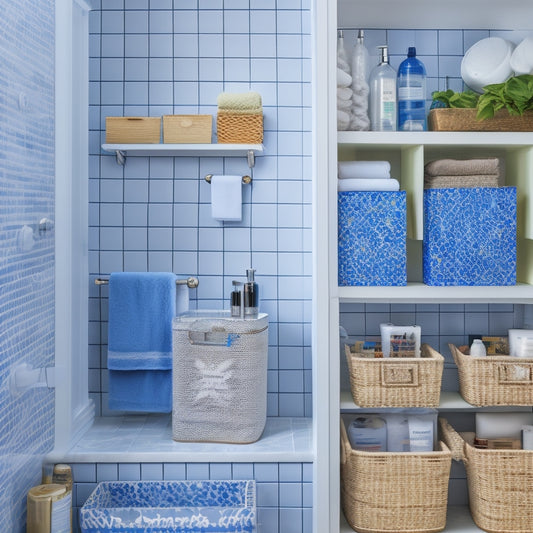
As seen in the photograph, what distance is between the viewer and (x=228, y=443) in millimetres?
2145

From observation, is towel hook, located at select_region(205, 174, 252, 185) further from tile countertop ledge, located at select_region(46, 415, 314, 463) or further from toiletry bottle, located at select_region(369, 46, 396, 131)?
tile countertop ledge, located at select_region(46, 415, 314, 463)

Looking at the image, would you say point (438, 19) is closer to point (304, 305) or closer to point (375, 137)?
point (375, 137)

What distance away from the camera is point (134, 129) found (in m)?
2.25

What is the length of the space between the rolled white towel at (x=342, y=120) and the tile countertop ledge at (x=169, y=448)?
Result: 971mm

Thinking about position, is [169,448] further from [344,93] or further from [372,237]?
[344,93]

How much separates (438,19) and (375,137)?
1.85 ft

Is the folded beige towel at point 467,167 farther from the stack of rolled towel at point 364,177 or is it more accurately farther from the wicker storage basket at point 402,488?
the wicker storage basket at point 402,488

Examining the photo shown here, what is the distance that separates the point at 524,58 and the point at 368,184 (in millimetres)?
565

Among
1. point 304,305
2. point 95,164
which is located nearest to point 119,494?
point 304,305

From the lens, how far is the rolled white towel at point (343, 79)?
1.96m

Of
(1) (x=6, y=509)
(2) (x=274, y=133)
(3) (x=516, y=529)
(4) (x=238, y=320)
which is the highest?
(2) (x=274, y=133)

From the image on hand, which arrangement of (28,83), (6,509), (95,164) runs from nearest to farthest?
(6,509), (28,83), (95,164)

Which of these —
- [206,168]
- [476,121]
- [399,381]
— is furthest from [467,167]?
[206,168]

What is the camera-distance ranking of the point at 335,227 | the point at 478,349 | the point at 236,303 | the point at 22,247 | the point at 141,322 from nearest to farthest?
1. the point at 22,247
2. the point at 335,227
3. the point at 478,349
4. the point at 236,303
5. the point at 141,322
